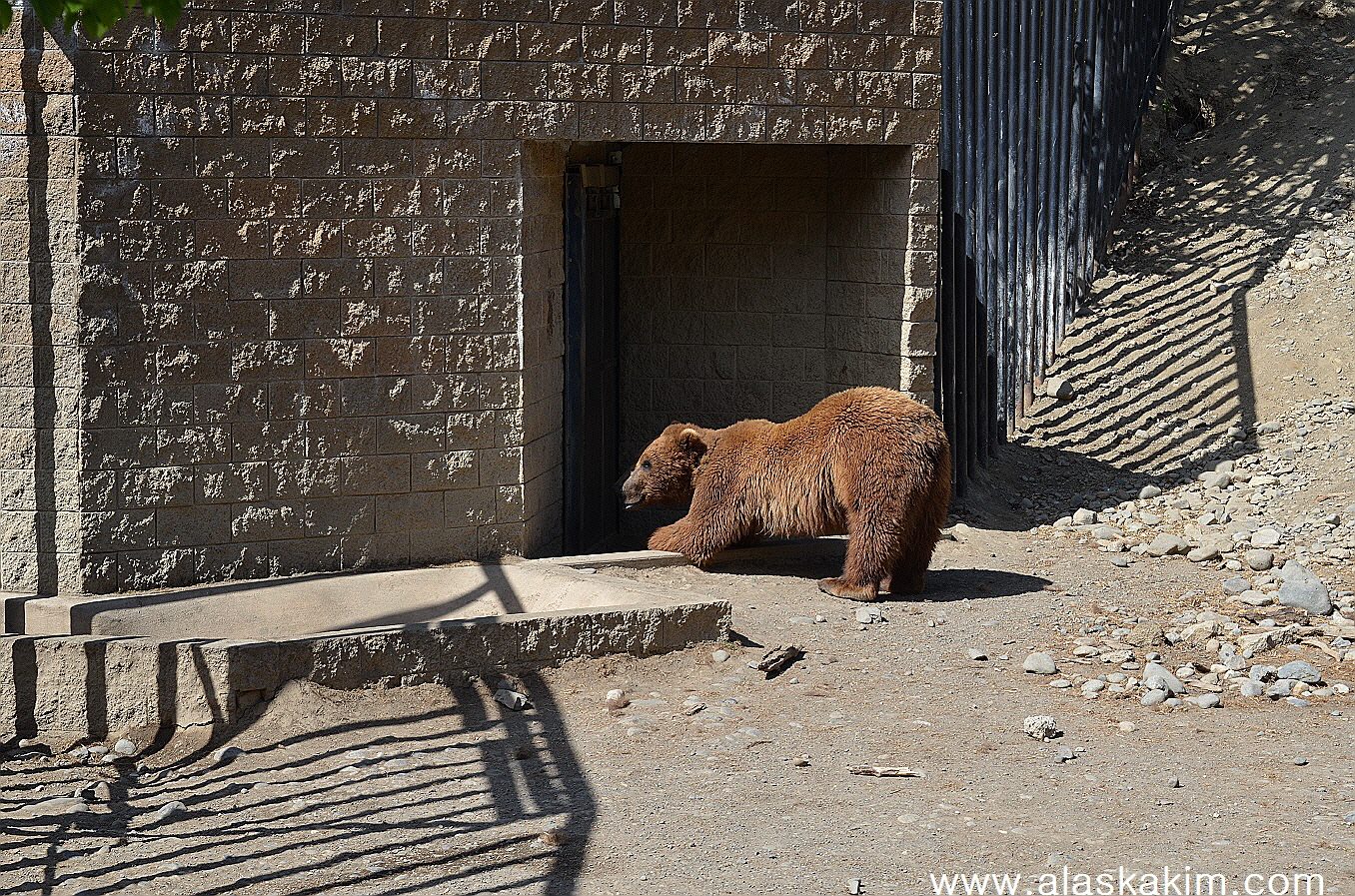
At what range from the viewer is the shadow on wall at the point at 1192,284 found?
34.8ft

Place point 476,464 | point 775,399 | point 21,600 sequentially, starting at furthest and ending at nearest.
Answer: point 775,399
point 476,464
point 21,600

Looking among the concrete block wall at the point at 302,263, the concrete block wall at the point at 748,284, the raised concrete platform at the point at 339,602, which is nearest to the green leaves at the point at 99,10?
the concrete block wall at the point at 302,263

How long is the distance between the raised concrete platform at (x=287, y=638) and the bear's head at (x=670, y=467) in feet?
3.20

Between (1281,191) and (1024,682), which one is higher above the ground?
(1281,191)

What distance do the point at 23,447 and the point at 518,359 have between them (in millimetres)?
2527

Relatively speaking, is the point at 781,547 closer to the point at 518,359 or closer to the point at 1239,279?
the point at 518,359

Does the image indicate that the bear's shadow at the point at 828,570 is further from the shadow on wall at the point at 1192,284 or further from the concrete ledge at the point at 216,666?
the concrete ledge at the point at 216,666

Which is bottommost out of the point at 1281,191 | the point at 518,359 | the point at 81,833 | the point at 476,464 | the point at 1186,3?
the point at 81,833

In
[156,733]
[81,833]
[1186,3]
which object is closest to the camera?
[81,833]

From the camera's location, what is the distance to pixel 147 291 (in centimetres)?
725

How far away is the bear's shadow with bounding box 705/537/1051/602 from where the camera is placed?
26.6ft

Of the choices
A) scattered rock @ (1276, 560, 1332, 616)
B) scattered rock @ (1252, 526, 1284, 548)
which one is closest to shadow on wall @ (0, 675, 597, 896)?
scattered rock @ (1276, 560, 1332, 616)

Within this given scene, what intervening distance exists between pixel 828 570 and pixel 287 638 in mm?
3422

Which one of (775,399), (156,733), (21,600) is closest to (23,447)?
(21,600)
